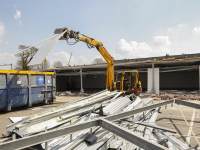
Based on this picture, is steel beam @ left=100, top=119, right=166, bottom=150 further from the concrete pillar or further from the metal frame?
the concrete pillar

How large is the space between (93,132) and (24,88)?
6.67 m

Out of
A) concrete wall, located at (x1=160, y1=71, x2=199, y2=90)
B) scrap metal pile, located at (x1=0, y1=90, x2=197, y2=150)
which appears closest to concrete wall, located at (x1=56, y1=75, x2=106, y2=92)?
concrete wall, located at (x1=160, y1=71, x2=199, y2=90)

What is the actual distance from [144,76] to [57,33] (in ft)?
77.1

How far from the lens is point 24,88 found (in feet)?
28.5

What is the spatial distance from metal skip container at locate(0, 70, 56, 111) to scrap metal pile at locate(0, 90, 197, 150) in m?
4.00

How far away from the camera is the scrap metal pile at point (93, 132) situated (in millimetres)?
2029

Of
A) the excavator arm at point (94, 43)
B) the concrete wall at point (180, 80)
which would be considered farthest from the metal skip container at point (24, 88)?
the concrete wall at point (180, 80)

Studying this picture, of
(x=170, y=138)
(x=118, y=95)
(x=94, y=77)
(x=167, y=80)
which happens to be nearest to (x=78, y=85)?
(x=94, y=77)

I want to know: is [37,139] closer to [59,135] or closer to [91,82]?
[59,135]

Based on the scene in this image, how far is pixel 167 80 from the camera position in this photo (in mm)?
27422

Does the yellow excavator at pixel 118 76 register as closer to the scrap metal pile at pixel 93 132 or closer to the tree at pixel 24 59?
the scrap metal pile at pixel 93 132

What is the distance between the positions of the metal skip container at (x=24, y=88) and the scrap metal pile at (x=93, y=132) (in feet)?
13.1

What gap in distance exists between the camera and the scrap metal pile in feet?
6.66

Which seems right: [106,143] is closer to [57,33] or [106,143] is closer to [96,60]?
[57,33]
